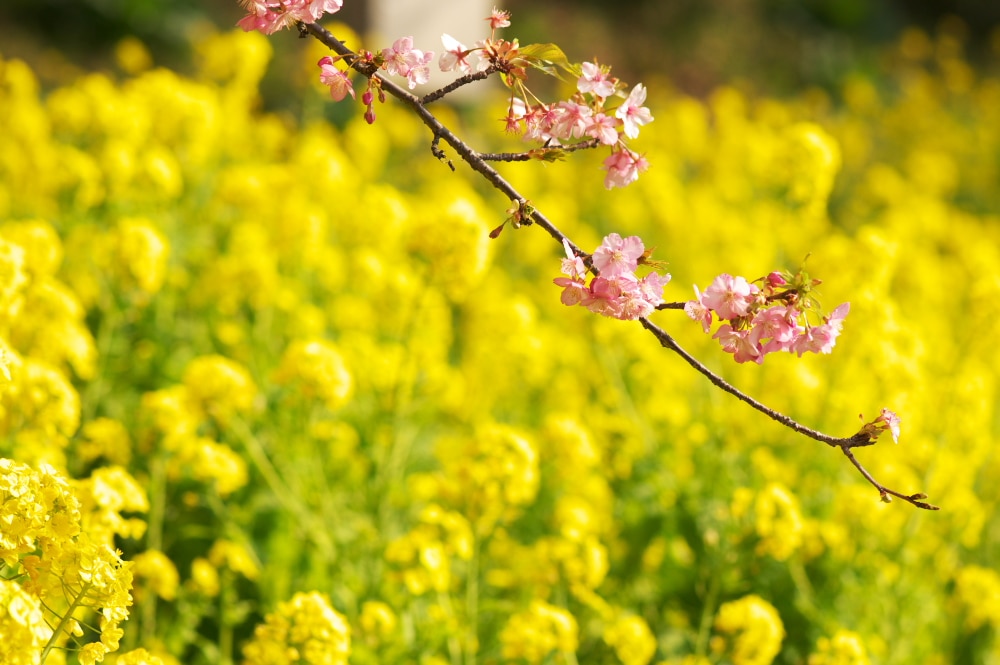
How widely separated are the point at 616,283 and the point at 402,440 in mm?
2087

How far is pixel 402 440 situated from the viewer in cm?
346

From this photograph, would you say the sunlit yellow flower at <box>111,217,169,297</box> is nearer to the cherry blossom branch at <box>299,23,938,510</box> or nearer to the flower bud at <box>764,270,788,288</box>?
the cherry blossom branch at <box>299,23,938,510</box>

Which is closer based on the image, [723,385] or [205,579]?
[723,385]

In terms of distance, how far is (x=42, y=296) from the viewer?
9.27 ft

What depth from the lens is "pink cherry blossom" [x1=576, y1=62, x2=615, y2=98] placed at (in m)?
1.45

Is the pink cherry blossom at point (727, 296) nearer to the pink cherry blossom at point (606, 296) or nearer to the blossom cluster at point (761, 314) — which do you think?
the blossom cluster at point (761, 314)

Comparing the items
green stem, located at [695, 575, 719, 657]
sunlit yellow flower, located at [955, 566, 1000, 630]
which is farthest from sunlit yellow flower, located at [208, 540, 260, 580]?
sunlit yellow flower, located at [955, 566, 1000, 630]

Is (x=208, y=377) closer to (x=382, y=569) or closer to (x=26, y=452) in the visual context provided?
(x=26, y=452)

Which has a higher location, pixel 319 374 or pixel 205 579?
pixel 319 374

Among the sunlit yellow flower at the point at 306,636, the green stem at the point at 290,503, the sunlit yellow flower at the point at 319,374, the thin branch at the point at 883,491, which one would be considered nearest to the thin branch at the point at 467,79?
the thin branch at the point at 883,491

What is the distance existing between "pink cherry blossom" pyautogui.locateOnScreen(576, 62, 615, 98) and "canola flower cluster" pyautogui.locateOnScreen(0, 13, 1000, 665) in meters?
0.21

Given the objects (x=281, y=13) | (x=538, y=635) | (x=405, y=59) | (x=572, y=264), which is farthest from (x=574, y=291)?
(x=538, y=635)

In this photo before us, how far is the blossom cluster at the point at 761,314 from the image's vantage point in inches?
57.2

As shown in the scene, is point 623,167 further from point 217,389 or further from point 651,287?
point 217,389
